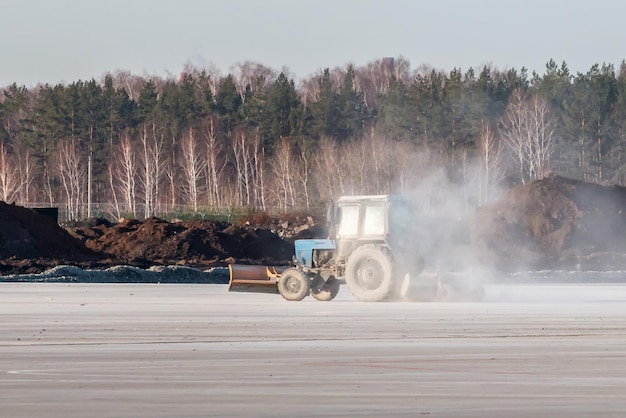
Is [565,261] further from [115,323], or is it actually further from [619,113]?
[619,113]

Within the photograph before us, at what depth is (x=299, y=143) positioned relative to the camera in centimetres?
12531

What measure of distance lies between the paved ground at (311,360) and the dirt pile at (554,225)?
1431 inches

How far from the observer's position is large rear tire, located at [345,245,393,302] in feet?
95.2

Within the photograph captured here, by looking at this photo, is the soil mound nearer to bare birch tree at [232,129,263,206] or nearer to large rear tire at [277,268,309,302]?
large rear tire at [277,268,309,302]

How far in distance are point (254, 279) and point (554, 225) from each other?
126 feet

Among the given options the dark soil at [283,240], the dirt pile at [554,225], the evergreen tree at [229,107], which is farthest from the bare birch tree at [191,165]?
the dirt pile at [554,225]

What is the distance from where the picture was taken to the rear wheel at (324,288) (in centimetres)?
3089

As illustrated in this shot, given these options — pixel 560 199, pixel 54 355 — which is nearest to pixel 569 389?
pixel 54 355

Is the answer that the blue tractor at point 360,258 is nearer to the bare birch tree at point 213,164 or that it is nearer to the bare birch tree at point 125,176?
the bare birch tree at point 125,176

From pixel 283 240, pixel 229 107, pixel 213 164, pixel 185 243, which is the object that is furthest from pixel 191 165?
pixel 185 243

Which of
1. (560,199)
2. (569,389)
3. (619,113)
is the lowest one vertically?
(569,389)

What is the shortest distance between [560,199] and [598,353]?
5298 cm

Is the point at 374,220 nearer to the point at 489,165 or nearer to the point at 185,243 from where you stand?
the point at 185,243

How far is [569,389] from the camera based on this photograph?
1223 cm
